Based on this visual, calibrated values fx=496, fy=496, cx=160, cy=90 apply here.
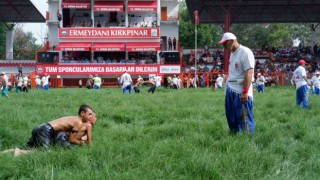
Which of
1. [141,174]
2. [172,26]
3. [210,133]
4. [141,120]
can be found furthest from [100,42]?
A: [141,174]

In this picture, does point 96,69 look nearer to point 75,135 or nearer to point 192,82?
point 192,82

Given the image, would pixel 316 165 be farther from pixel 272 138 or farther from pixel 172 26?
pixel 172 26

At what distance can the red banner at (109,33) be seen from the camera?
49344 mm

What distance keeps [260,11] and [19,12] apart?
2871cm

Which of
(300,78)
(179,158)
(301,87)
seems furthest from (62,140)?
(300,78)

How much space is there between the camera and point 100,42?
49.6 metres

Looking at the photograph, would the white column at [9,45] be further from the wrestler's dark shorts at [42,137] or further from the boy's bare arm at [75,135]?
the boy's bare arm at [75,135]

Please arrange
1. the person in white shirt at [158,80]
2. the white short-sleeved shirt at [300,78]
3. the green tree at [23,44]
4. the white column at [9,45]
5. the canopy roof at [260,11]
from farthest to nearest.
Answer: the green tree at [23,44], the white column at [9,45], the canopy roof at [260,11], the person in white shirt at [158,80], the white short-sleeved shirt at [300,78]

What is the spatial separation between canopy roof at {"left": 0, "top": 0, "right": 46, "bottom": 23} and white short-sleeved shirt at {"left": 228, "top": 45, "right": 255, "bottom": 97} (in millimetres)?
52259

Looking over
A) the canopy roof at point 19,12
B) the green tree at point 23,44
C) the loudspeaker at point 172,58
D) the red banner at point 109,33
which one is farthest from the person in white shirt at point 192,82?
the green tree at point 23,44

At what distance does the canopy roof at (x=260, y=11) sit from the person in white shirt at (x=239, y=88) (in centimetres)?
4352

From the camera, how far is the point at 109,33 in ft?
162

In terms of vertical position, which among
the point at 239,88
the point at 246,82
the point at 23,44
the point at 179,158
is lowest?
the point at 179,158

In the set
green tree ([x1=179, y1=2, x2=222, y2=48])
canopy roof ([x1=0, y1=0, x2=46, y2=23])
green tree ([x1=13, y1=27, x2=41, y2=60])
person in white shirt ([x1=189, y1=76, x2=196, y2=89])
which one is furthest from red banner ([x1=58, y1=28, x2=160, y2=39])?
green tree ([x1=13, y1=27, x2=41, y2=60])
